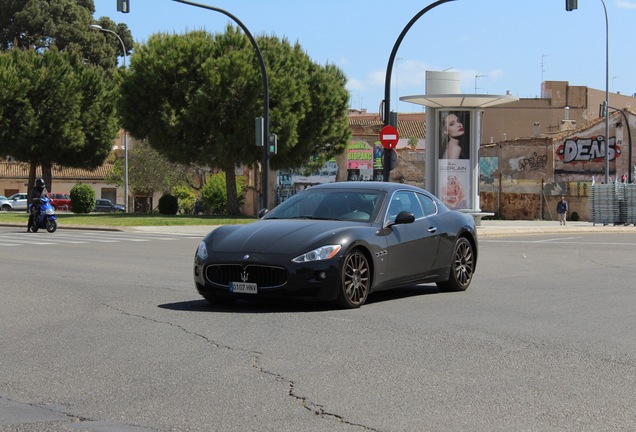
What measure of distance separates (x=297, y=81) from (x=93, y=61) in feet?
129

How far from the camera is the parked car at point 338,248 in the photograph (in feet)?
35.2

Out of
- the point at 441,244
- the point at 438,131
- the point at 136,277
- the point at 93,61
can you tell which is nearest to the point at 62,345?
the point at 441,244

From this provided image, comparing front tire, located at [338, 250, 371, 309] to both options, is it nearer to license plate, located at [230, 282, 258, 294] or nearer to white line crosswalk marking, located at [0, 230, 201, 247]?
license plate, located at [230, 282, 258, 294]

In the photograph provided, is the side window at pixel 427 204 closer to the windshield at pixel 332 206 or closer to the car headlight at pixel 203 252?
the windshield at pixel 332 206

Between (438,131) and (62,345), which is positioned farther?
(438,131)

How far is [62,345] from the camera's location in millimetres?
8656

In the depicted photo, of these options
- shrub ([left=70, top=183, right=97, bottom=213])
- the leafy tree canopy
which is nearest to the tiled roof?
the leafy tree canopy

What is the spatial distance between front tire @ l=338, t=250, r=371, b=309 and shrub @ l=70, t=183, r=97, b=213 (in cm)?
4529

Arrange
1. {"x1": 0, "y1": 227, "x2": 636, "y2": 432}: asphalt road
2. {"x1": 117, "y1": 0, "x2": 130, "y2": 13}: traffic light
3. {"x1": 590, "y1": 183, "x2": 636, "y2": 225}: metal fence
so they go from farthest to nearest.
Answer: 1. {"x1": 590, "y1": 183, "x2": 636, "y2": 225}: metal fence
2. {"x1": 117, "y1": 0, "x2": 130, "y2": 13}: traffic light
3. {"x1": 0, "y1": 227, "x2": 636, "y2": 432}: asphalt road

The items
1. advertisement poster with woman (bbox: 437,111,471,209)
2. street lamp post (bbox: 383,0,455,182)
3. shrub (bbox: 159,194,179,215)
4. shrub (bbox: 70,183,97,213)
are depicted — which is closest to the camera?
street lamp post (bbox: 383,0,455,182)

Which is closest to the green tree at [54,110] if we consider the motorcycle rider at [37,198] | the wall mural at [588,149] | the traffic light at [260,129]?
the motorcycle rider at [37,198]

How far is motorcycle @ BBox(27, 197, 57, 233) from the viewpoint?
31547 mm

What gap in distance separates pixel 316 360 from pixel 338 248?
3.03 metres

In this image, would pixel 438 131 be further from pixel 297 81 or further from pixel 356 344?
pixel 356 344
